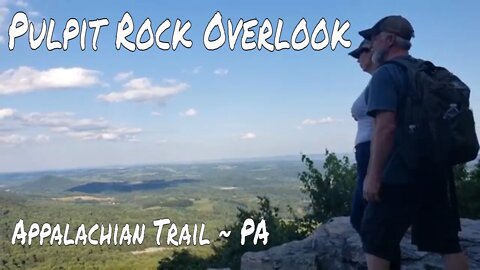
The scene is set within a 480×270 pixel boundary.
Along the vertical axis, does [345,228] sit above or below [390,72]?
below

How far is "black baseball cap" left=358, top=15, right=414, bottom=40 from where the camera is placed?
2598 mm

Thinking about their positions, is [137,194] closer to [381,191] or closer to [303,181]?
[303,181]

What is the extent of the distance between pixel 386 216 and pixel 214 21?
167 inches

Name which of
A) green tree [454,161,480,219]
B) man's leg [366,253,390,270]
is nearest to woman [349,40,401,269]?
man's leg [366,253,390,270]

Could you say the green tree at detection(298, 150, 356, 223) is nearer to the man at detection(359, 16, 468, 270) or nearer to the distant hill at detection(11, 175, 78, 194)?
the man at detection(359, 16, 468, 270)

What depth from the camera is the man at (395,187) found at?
8.00ft

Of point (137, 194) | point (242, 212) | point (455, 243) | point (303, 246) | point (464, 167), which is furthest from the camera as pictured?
point (137, 194)

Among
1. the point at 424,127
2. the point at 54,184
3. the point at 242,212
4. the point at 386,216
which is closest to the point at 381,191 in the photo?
the point at 386,216

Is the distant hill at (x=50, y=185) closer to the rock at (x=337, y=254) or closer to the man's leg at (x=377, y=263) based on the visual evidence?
the rock at (x=337, y=254)

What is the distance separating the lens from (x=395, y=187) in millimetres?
2463

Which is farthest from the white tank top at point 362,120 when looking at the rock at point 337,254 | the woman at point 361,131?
the rock at point 337,254

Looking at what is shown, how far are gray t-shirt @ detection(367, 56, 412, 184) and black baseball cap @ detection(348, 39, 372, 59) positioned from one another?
16.7 inches

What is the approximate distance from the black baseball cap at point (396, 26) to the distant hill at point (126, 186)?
83.1 meters

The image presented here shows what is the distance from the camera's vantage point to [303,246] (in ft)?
15.4
